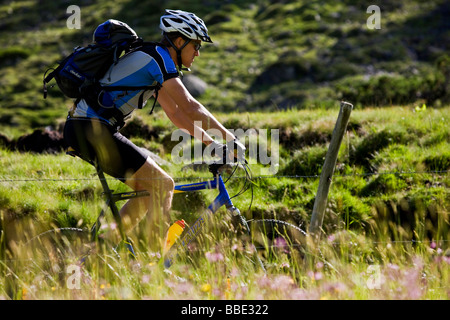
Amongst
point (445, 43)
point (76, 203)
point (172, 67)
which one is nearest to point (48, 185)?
point (76, 203)

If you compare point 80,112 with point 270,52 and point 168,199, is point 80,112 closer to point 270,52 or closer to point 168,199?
point 168,199

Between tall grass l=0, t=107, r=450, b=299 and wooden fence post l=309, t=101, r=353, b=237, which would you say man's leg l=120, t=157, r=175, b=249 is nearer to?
tall grass l=0, t=107, r=450, b=299

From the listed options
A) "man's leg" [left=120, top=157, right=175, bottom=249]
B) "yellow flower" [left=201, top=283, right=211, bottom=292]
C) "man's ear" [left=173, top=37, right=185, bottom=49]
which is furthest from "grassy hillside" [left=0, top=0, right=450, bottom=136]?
"yellow flower" [left=201, top=283, right=211, bottom=292]

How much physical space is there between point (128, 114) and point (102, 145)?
434 mm

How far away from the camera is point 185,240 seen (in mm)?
4980

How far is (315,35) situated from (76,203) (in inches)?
2449

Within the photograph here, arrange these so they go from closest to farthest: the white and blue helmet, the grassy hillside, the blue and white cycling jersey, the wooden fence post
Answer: the blue and white cycling jersey → the white and blue helmet → the wooden fence post → the grassy hillside

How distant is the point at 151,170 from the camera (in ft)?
15.2

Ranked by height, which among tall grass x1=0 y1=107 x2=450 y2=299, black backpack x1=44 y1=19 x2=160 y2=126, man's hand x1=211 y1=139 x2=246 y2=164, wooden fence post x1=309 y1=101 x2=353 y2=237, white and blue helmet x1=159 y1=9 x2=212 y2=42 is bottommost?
tall grass x1=0 y1=107 x2=450 y2=299

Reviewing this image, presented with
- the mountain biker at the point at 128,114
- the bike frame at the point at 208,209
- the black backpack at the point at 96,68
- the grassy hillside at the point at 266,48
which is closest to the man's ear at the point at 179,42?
the mountain biker at the point at 128,114

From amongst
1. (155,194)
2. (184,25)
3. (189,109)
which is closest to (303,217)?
(155,194)

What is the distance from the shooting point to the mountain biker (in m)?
4.49

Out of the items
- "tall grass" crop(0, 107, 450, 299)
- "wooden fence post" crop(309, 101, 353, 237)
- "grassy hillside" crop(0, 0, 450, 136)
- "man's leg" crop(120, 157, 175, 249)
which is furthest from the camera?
"grassy hillside" crop(0, 0, 450, 136)

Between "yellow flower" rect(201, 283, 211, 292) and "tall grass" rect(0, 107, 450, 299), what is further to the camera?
"tall grass" rect(0, 107, 450, 299)
